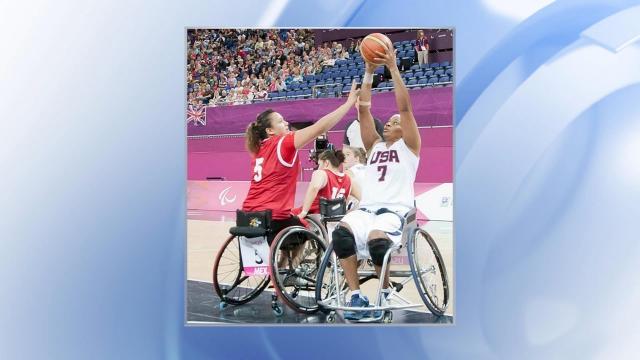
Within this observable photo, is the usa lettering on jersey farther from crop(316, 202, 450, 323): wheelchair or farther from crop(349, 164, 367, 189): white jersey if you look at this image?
crop(316, 202, 450, 323): wheelchair

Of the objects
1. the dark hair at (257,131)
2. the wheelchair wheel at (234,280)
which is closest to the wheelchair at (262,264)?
the wheelchair wheel at (234,280)

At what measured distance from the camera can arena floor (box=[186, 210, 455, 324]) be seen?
16.3ft

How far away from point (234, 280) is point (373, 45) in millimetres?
1690

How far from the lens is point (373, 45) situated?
16.4ft

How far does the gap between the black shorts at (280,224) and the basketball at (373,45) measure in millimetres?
1092

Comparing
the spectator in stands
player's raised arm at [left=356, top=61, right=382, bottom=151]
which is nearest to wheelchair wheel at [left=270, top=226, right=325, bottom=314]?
player's raised arm at [left=356, top=61, right=382, bottom=151]

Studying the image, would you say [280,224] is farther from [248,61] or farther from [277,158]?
[248,61]

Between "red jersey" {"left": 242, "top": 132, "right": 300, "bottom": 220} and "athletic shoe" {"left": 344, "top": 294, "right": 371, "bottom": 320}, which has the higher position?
"red jersey" {"left": 242, "top": 132, "right": 300, "bottom": 220}

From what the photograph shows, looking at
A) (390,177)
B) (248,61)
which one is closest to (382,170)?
(390,177)

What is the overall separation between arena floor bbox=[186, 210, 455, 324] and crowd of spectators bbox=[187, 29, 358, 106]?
78cm

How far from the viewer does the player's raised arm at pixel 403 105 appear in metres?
5.00
